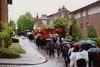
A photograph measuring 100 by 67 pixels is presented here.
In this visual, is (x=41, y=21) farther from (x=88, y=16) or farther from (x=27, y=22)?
(x=88, y=16)

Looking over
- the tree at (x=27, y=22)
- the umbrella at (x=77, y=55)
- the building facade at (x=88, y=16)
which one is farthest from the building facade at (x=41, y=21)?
the umbrella at (x=77, y=55)

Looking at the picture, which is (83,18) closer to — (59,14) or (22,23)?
(59,14)

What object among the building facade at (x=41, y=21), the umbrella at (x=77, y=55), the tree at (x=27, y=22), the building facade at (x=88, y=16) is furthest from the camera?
the tree at (x=27, y=22)

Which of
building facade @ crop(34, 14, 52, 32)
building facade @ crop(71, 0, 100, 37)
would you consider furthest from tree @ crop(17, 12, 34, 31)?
building facade @ crop(71, 0, 100, 37)

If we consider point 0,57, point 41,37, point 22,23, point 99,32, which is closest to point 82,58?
point 0,57

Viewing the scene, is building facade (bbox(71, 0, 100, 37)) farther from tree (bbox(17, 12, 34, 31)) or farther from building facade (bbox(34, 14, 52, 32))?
tree (bbox(17, 12, 34, 31))

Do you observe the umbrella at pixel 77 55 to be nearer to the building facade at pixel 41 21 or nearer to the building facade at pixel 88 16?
the building facade at pixel 88 16

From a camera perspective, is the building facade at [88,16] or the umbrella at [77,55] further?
the building facade at [88,16]

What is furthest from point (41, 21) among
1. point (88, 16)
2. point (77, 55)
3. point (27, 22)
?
point (77, 55)

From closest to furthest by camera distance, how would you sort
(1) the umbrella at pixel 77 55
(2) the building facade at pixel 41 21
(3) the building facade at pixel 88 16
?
1. (1) the umbrella at pixel 77 55
2. (3) the building facade at pixel 88 16
3. (2) the building facade at pixel 41 21

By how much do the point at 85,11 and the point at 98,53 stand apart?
2801cm

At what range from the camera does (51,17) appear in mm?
88438

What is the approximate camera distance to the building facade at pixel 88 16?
3417cm

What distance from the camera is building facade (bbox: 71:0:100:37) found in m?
34.2
